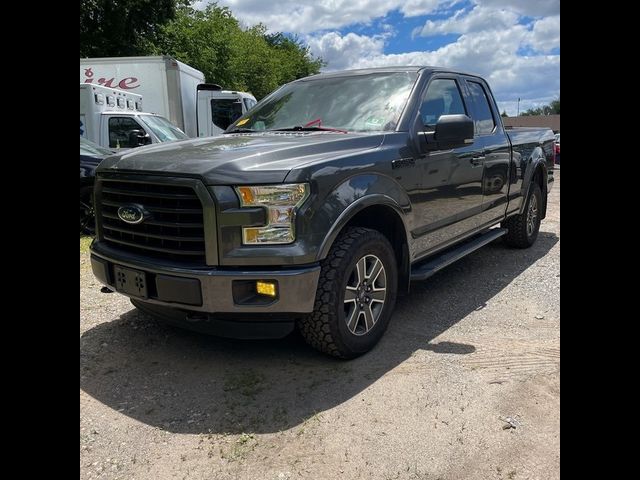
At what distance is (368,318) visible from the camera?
3.39m

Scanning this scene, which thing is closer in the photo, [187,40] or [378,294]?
[378,294]

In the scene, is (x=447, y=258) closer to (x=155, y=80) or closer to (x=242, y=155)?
(x=242, y=155)

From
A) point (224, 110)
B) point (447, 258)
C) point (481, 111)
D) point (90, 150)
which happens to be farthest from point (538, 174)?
point (224, 110)

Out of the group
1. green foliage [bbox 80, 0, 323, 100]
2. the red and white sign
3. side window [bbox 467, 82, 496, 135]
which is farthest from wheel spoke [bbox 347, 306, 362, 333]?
green foliage [bbox 80, 0, 323, 100]

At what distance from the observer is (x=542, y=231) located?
7766mm

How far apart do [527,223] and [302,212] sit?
4285mm

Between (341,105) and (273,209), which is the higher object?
(341,105)

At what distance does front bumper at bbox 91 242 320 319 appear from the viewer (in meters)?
2.81

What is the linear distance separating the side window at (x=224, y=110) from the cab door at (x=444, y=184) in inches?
411

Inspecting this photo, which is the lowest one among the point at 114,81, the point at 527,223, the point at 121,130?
the point at 527,223

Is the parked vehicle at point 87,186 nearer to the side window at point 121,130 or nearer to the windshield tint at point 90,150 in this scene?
the windshield tint at point 90,150
